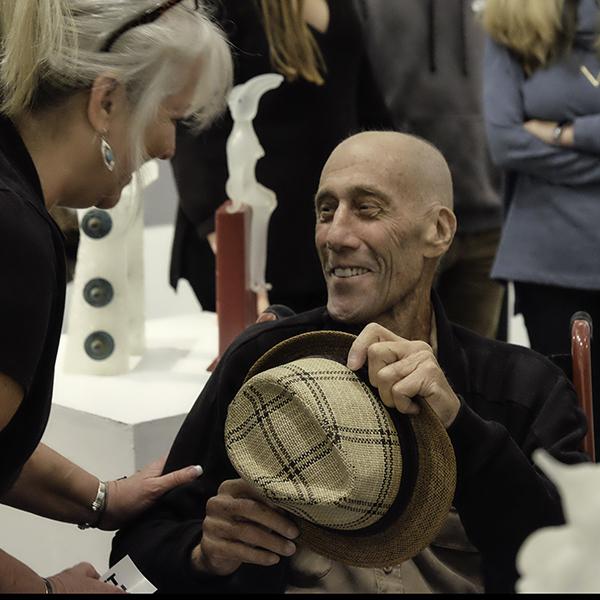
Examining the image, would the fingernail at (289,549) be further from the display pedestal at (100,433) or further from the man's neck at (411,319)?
the display pedestal at (100,433)

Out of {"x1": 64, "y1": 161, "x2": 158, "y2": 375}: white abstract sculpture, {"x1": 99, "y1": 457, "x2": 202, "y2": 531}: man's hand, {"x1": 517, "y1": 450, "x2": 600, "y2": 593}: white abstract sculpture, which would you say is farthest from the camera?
{"x1": 64, "y1": 161, "x2": 158, "y2": 375}: white abstract sculpture

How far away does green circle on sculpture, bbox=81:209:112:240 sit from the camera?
2844 millimetres

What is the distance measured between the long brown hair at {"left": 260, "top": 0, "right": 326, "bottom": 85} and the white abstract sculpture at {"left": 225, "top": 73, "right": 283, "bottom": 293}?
11cm

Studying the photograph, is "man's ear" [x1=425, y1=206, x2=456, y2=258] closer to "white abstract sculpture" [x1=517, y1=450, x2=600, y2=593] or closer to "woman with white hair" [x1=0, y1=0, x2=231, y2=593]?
"woman with white hair" [x1=0, y1=0, x2=231, y2=593]

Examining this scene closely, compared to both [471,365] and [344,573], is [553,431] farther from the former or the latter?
[344,573]

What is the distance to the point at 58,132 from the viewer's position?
155 cm

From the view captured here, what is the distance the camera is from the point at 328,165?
6.27 ft

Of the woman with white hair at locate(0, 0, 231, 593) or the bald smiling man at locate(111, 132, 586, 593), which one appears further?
the bald smiling man at locate(111, 132, 586, 593)

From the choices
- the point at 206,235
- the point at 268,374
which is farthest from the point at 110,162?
the point at 206,235

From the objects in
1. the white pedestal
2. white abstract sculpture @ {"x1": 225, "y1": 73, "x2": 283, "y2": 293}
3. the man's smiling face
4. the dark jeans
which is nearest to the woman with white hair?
the man's smiling face

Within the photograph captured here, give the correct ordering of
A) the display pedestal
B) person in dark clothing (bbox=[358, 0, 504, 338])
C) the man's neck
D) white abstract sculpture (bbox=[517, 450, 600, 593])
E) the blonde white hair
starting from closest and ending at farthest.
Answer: white abstract sculpture (bbox=[517, 450, 600, 593]), the blonde white hair, the man's neck, the display pedestal, person in dark clothing (bbox=[358, 0, 504, 338])

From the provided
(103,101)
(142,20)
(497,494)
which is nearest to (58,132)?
(103,101)

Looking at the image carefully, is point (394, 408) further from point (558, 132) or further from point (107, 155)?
point (558, 132)

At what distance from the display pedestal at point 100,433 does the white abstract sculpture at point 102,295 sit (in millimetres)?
50
